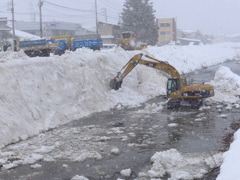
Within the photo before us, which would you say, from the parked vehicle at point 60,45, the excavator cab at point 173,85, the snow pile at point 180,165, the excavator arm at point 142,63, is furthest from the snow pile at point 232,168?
the parked vehicle at point 60,45

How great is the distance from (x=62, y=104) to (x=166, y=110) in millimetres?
5783

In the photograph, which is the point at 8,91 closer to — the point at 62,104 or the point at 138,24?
the point at 62,104

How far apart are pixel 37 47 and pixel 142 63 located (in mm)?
11195

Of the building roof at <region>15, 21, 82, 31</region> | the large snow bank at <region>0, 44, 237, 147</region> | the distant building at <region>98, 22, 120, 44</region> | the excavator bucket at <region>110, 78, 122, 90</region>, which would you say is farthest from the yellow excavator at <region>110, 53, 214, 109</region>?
the building roof at <region>15, 21, 82, 31</region>

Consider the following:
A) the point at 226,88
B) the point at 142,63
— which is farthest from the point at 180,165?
the point at 226,88

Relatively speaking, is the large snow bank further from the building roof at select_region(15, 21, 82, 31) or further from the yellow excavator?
the building roof at select_region(15, 21, 82, 31)

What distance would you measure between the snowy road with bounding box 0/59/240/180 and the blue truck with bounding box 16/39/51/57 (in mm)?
11694

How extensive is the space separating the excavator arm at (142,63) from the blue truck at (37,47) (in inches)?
336

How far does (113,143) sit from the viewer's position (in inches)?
483

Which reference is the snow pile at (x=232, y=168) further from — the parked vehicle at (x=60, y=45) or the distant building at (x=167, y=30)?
the distant building at (x=167, y=30)

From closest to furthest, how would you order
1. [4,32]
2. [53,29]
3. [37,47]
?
[37,47] < [4,32] < [53,29]

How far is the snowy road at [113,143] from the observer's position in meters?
9.77

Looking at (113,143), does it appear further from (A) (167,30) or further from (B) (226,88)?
(A) (167,30)

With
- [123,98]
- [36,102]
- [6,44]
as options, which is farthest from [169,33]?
[36,102]
